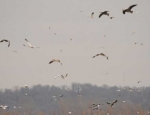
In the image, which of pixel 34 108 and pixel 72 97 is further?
pixel 72 97

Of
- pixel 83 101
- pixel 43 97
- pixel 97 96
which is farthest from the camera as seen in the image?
pixel 43 97

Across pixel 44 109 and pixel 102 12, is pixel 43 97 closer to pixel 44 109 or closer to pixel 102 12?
pixel 44 109

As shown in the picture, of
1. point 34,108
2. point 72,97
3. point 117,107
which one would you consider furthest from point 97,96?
point 117,107

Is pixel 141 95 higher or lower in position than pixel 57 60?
higher

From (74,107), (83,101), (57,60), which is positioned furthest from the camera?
(83,101)

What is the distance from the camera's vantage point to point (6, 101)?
607 ft

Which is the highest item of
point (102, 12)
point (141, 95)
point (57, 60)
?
point (141, 95)

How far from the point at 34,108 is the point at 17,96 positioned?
596 inches

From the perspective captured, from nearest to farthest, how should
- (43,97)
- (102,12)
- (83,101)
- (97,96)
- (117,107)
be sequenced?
(102,12), (117,107), (83,101), (97,96), (43,97)

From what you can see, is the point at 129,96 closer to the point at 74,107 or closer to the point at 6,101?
the point at 74,107

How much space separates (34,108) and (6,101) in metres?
18.5

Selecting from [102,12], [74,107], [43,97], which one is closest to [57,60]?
[102,12]

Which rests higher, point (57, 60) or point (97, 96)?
point (97, 96)

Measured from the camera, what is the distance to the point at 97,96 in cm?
17962
